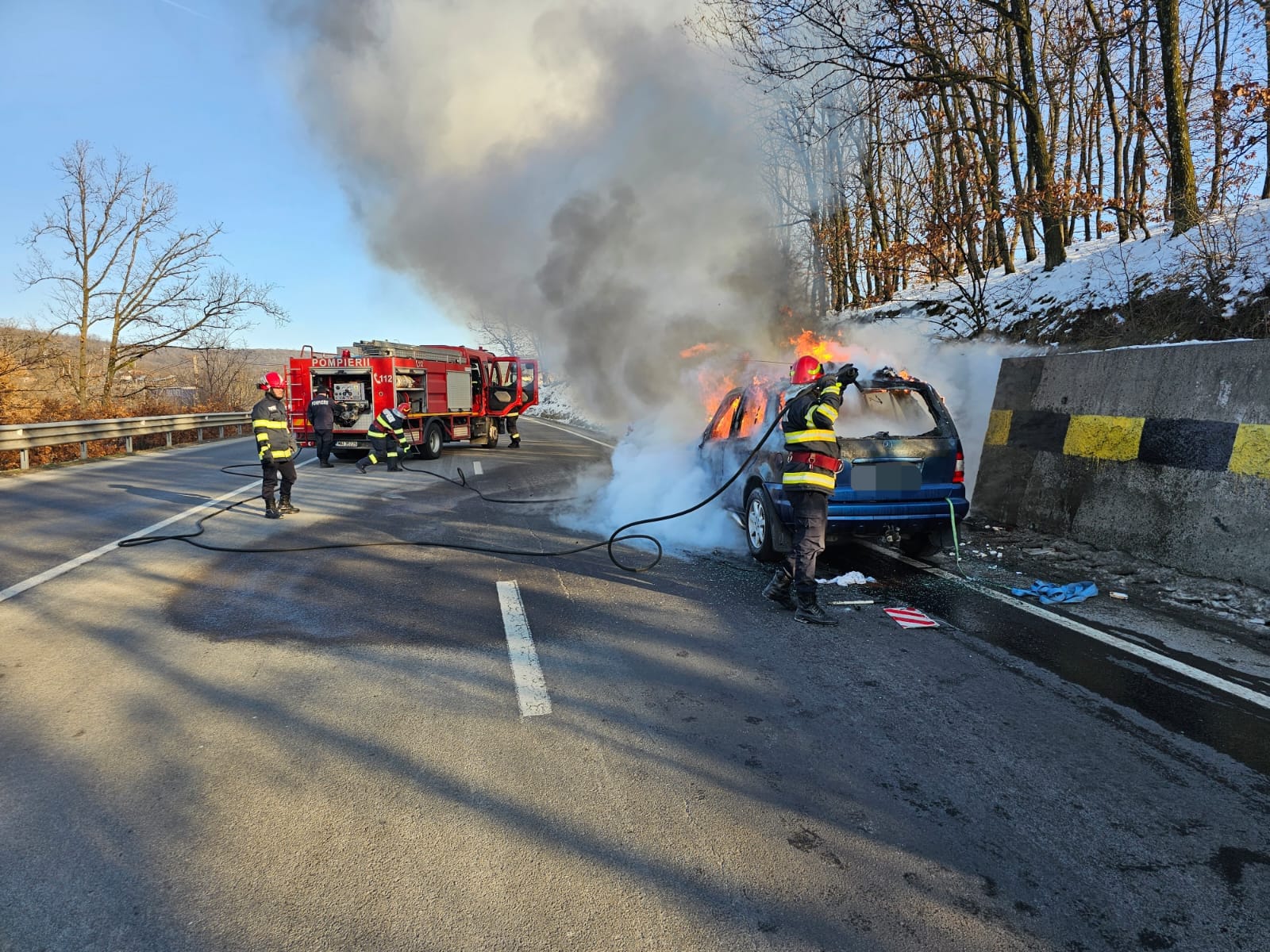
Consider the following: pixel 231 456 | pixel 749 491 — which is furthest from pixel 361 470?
pixel 749 491

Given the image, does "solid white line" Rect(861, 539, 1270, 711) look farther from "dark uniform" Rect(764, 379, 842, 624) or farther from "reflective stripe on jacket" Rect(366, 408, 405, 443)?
"reflective stripe on jacket" Rect(366, 408, 405, 443)

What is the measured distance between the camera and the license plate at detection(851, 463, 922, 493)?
559cm

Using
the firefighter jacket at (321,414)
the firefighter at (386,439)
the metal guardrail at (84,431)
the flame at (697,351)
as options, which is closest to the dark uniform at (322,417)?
the firefighter jacket at (321,414)

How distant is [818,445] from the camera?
4891 mm

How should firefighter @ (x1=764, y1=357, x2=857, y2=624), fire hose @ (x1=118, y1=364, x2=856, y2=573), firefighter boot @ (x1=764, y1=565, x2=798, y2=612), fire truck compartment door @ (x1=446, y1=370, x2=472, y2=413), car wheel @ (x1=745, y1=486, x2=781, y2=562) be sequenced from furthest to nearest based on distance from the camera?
1. fire truck compartment door @ (x1=446, y1=370, x2=472, y2=413)
2. fire hose @ (x1=118, y1=364, x2=856, y2=573)
3. car wheel @ (x1=745, y1=486, x2=781, y2=562)
4. firefighter boot @ (x1=764, y1=565, x2=798, y2=612)
5. firefighter @ (x1=764, y1=357, x2=857, y2=624)

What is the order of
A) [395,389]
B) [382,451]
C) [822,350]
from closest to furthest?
[822,350] → [382,451] → [395,389]

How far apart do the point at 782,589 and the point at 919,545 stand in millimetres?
1824

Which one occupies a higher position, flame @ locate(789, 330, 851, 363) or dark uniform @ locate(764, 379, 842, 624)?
flame @ locate(789, 330, 851, 363)

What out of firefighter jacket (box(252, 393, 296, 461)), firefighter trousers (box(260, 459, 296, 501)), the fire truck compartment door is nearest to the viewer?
firefighter jacket (box(252, 393, 296, 461))

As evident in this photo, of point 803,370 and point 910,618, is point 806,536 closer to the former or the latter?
point 910,618

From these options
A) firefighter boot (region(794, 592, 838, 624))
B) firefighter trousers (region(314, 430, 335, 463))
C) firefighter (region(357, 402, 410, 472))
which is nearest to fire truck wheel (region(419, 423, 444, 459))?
firefighter (region(357, 402, 410, 472))

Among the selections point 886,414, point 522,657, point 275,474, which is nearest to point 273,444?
point 275,474

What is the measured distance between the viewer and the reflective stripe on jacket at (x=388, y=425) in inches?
554

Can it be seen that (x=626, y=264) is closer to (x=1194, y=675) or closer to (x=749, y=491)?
(x=749, y=491)
